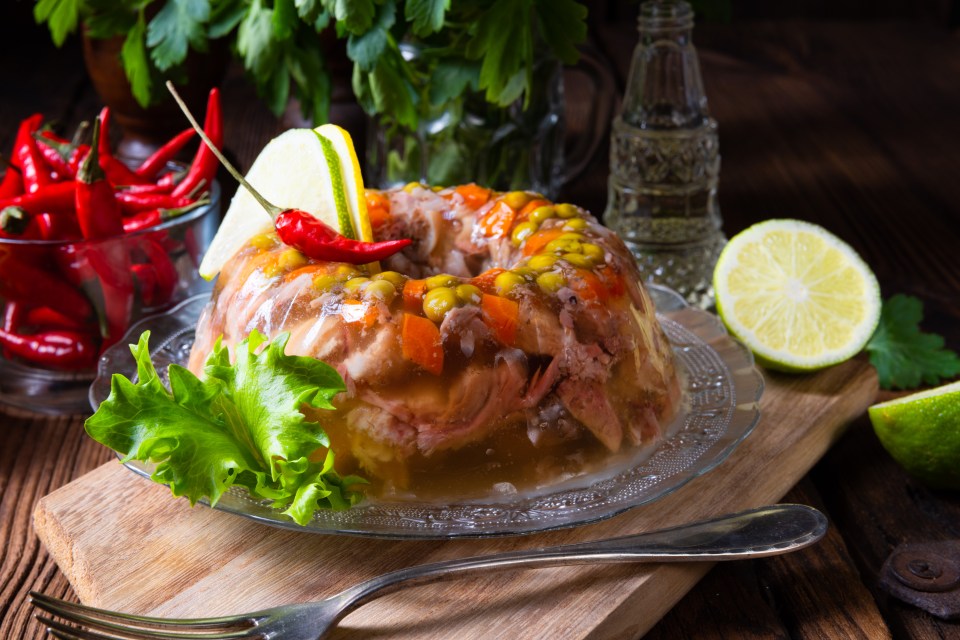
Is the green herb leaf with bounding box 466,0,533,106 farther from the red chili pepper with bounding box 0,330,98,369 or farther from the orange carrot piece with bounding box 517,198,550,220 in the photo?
the red chili pepper with bounding box 0,330,98,369

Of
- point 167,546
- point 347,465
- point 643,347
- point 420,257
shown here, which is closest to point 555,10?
point 420,257

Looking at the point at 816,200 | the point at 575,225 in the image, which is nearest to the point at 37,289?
the point at 575,225

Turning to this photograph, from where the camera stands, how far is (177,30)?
294 centimetres

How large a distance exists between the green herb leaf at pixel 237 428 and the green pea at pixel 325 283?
187 mm

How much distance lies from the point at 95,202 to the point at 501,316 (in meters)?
1.10

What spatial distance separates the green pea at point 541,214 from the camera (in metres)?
2.29

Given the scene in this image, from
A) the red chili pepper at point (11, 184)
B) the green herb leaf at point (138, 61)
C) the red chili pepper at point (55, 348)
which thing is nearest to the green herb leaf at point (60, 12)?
the green herb leaf at point (138, 61)

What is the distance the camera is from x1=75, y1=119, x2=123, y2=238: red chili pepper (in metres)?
2.53

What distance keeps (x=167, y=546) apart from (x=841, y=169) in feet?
9.53

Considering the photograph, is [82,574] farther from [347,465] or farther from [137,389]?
[347,465]

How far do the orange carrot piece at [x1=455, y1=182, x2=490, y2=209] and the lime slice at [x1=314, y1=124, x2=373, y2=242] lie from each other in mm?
269

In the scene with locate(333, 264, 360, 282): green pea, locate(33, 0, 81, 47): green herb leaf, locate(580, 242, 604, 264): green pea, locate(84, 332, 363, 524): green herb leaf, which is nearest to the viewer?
locate(84, 332, 363, 524): green herb leaf

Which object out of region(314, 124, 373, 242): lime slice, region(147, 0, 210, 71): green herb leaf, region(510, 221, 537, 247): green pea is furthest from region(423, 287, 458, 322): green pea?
region(147, 0, 210, 71): green herb leaf

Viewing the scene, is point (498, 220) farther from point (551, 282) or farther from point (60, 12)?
point (60, 12)
